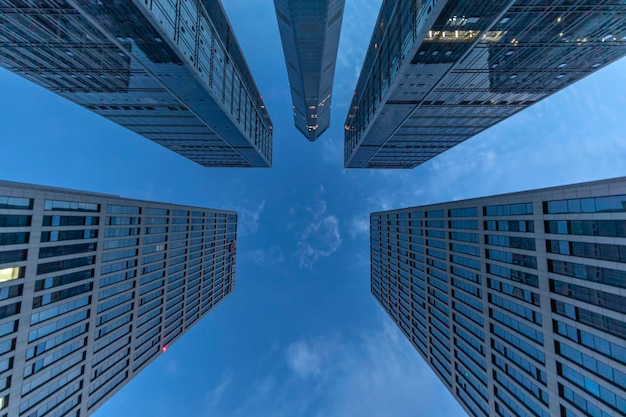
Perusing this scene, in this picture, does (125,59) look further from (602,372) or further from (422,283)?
(602,372)

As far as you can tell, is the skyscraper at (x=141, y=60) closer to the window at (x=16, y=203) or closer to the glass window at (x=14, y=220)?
the window at (x=16, y=203)

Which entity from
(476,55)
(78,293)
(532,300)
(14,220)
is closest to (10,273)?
(14,220)

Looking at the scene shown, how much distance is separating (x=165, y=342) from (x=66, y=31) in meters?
68.0

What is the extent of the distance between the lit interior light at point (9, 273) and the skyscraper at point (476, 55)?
67228 millimetres

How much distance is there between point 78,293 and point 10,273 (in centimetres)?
1007

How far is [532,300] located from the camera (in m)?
31.5

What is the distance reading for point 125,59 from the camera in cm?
5569

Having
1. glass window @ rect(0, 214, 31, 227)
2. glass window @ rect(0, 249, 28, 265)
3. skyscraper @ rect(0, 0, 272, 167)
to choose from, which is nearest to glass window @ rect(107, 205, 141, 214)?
glass window @ rect(0, 214, 31, 227)

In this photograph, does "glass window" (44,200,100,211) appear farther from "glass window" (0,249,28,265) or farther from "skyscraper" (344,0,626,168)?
"skyscraper" (344,0,626,168)

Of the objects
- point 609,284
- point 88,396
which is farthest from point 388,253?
point 88,396

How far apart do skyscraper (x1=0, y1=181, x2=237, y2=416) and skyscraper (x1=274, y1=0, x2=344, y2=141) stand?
71564 millimetres

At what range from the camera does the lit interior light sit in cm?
2826

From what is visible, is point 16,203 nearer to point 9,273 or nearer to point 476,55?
point 9,273

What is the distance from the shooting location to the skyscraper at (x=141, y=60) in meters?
44.1
